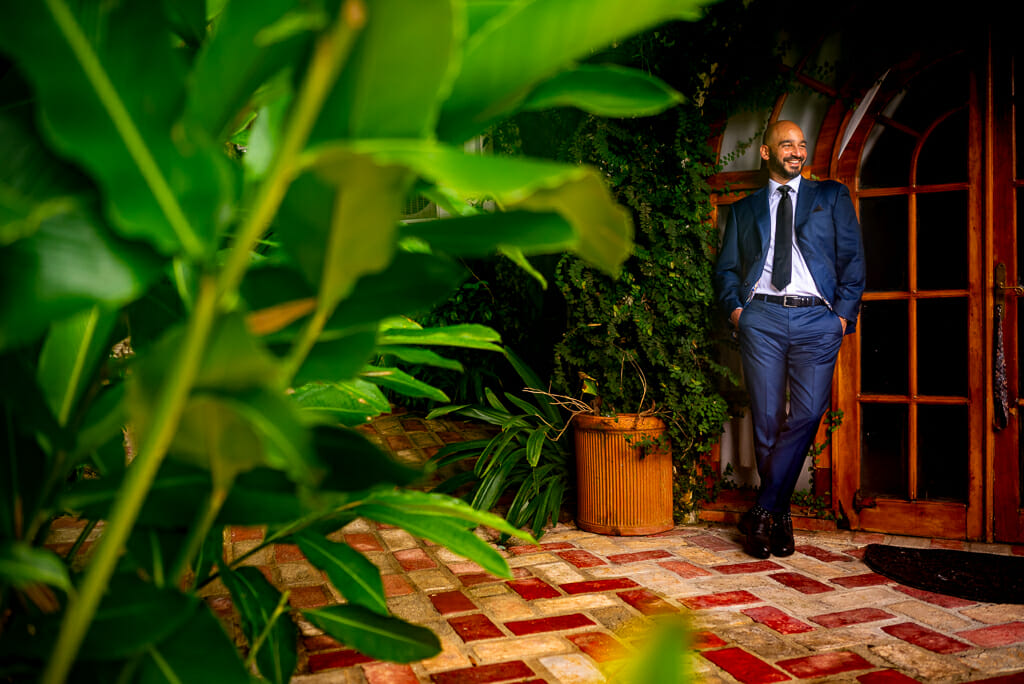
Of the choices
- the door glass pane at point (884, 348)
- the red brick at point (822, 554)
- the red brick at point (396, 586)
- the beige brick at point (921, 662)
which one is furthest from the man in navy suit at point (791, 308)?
the red brick at point (396, 586)

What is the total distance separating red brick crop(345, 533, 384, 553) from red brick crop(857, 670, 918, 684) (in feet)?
6.20

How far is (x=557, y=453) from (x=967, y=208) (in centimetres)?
227

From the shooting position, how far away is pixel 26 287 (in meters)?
0.32

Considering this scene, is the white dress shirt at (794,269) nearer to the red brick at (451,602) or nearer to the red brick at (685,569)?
the red brick at (685,569)

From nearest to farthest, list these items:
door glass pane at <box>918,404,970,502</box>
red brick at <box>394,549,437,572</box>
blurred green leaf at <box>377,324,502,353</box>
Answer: blurred green leaf at <box>377,324,502,353</box>
red brick at <box>394,549,437,572</box>
door glass pane at <box>918,404,970,502</box>

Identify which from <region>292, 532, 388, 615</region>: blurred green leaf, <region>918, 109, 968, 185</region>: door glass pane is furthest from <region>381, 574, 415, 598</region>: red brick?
<region>918, 109, 968, 185</region>: door glass pane

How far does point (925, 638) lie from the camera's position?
2254 mm

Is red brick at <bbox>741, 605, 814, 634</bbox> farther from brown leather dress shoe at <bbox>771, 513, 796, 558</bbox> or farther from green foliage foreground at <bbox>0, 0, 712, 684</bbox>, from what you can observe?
green foliage foreground at <bbox>0, 0, 712, 684</bbox>

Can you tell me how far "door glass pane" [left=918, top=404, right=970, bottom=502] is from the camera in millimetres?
3346

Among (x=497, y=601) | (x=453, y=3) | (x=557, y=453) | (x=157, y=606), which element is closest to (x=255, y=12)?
(x=453, y=3)

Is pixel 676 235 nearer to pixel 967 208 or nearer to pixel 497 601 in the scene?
pixel 967 208

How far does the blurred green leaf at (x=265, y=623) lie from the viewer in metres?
0.61

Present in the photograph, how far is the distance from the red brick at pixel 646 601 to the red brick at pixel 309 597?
105 cm

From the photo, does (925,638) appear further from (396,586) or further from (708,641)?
(396,586)
